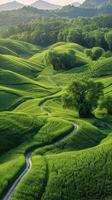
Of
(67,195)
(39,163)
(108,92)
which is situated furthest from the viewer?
(108,92)

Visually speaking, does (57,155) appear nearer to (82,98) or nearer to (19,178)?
(19,178)

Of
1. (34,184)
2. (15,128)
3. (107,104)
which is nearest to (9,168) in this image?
(34,184)

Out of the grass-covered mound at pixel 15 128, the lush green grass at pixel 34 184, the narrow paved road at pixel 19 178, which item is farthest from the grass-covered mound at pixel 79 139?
the lush green grass at pixel 34 184

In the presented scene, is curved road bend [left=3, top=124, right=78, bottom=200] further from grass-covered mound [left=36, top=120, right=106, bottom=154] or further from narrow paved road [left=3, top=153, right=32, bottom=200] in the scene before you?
grass-covered mound [left=36, top=120, right=106, bottom=154]

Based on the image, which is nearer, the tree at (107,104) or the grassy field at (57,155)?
the grassy field at (57,155)

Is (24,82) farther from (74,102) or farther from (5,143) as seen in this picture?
(5,143)

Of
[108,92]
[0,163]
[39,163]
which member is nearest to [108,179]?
[39,163]

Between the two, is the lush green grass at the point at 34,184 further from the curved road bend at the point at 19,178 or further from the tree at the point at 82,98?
the tree at the point at 82,98

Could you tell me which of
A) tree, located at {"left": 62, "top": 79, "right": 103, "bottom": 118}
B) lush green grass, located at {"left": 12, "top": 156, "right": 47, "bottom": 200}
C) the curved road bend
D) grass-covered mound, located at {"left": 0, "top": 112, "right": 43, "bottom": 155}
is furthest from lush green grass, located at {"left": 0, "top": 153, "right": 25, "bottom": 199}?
tree, located at {"left": 62, "top": 79, "right": 103, "bottom": 118}
